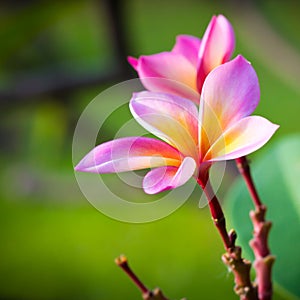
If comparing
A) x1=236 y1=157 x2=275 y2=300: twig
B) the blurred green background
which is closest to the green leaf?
x1=236 y1=157 x2=275 y2=300: twig

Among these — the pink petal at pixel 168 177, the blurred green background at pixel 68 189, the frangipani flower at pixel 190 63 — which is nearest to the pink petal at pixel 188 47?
the frangipani flower at pixel 190 63

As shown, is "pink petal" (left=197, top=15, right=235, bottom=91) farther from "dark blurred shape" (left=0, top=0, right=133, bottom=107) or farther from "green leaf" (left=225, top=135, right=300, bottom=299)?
"dark blurred shape" (left=0, top=0, right=133, bottom=107)

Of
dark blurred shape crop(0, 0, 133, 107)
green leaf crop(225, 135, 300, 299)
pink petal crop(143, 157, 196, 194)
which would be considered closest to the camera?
pink petal crop(143, 157, 196, 194)

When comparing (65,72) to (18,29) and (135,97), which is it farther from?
(135,97)

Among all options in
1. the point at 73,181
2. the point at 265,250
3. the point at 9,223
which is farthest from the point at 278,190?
the point at 9,223

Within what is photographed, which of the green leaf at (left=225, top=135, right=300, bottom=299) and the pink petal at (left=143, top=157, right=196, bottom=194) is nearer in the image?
the pink petal at (left=143, top=157, right=196, bottom=194)

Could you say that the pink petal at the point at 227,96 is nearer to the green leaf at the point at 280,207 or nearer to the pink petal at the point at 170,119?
the pink petal at the point at 170,119
